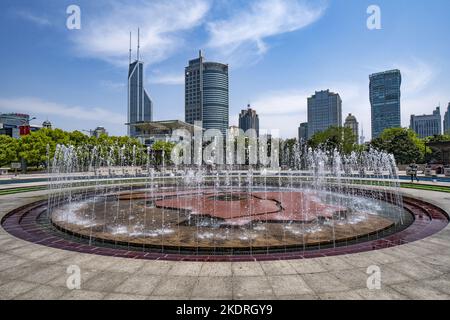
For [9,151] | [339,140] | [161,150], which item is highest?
[339,140]

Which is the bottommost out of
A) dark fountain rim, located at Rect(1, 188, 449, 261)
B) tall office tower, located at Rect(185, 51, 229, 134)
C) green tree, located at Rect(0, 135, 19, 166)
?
dark fountain rim, located at Rect(1, 188, 449, 261)

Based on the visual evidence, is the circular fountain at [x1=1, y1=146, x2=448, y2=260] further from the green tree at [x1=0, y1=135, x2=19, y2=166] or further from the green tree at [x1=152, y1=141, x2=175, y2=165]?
the green tree at [x1=152, y1=141, x2=175, y2=165]

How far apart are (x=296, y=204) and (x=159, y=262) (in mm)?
10021

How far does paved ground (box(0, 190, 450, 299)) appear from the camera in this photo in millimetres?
4449

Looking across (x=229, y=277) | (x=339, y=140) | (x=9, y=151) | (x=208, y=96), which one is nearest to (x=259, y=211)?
(x=229, y=277)

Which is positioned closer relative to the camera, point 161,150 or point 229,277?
point 229,277

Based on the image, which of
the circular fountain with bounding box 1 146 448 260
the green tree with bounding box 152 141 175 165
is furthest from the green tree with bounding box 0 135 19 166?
the circular fountain with bounding box 1 146 448 260

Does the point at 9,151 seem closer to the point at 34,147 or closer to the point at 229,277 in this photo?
the point at 34,147

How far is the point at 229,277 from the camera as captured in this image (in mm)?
5129

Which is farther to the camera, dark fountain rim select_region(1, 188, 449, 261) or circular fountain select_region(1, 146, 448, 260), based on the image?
circular fountain select_region(1, 146, 448, 260)

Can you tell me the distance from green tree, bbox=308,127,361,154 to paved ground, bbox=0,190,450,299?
55.9 meters

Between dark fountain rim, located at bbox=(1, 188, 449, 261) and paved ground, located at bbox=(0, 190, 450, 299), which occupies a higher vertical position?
paved ground, located at bbox=(0, 190, 450, 299)

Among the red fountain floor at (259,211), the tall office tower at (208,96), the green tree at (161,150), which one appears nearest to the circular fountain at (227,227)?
the red fountain floor at (259,211)

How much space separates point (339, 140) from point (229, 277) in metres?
60.2
